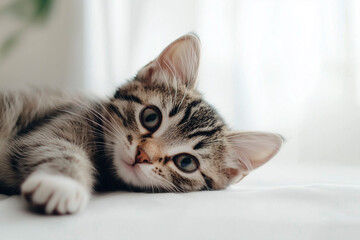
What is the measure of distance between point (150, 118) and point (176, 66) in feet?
0.73

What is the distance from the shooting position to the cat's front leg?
0.55 m

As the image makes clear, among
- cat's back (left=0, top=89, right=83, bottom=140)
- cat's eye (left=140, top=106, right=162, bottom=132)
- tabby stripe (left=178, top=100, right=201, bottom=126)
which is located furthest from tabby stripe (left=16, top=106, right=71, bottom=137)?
tabby stripe (left=178, top=100, right=201, bottom=126)

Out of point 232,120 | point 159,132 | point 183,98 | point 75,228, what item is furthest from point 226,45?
point 75,228

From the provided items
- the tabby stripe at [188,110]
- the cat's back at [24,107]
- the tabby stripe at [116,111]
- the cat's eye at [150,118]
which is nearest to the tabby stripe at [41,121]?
the cat's back at [24,107]

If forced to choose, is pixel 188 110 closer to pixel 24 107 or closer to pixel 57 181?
pixel 57 181

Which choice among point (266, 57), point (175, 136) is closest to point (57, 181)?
point (175, 136)

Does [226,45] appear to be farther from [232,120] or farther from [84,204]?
[84,204]

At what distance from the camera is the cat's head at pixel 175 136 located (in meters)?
0.82

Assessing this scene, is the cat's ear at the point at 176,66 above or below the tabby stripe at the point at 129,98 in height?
above

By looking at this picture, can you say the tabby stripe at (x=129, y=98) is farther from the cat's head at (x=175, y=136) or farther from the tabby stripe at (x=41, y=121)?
the tabby stripe at (x=41, y=121)

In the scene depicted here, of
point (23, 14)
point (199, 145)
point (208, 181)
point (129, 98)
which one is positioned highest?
point (23, 14)

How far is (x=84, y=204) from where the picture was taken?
0.59 m

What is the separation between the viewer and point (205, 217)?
586 mm

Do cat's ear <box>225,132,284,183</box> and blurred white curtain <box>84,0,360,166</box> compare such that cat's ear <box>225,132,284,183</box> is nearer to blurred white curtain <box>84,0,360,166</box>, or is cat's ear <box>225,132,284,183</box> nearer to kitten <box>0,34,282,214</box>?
kitten <box>0,34,282,214</box>
